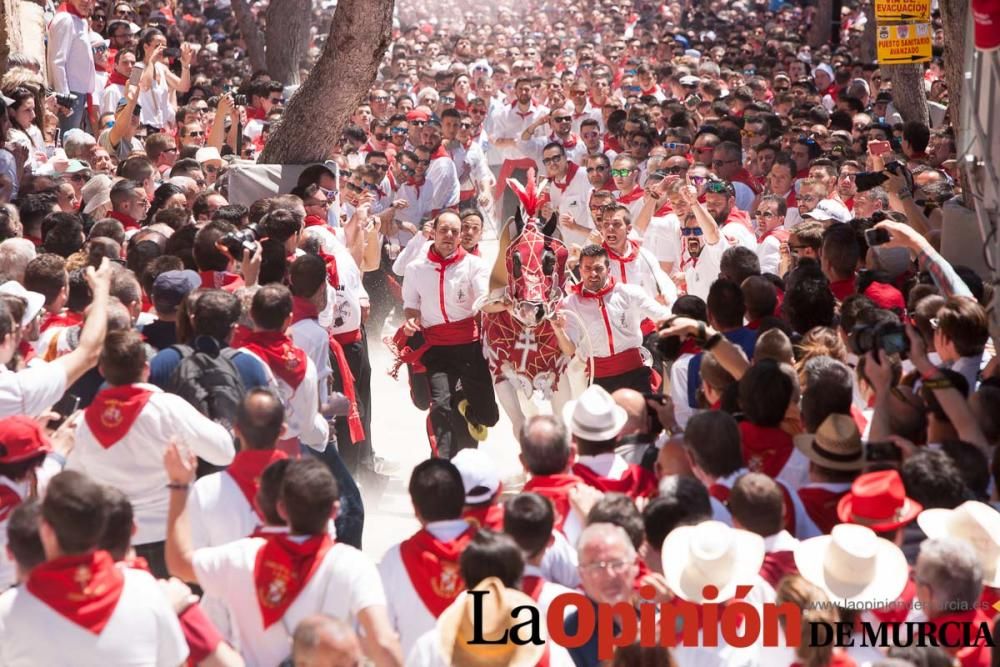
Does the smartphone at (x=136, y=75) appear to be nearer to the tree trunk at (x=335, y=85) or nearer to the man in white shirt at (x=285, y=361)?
the tree trunk at (x=335, y=85)

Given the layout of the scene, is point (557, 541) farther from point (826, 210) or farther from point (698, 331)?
point (826, 210)

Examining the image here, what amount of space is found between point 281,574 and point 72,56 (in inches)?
421

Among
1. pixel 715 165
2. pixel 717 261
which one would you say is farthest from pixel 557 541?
pixel 715 165

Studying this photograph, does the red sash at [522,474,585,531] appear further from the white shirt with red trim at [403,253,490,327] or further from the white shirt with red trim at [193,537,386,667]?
the white shirt with red trim at [403,253,490,327]

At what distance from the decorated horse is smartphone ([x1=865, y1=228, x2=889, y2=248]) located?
173 centimetres

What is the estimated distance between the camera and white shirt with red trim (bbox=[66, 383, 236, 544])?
517cm

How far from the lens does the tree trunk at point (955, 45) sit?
25.6 feet

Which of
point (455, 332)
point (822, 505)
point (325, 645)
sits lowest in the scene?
point (455, 332)

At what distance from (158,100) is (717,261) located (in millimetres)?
7067

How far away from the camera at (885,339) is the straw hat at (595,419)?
1.22 m

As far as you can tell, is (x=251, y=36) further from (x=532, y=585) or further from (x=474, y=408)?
(x=532, y=585)

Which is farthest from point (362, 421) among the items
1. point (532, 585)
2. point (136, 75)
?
point (136, 75)

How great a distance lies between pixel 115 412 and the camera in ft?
16.9

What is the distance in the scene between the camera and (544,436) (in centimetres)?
503
